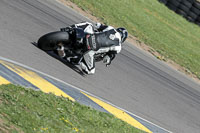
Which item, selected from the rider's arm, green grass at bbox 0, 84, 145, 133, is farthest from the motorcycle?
green grass at bbox 0, 84, 145, 133

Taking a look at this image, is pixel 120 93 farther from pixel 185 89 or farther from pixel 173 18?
pixel 173 18

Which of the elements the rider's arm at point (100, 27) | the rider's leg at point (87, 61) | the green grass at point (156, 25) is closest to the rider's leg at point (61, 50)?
the rider's leg at point (87, 61)

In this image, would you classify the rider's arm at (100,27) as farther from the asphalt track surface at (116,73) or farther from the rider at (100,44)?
the asphalt track surface at (116,73)

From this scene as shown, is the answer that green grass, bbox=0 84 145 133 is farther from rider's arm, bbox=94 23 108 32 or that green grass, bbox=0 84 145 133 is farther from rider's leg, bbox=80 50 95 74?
rider's arm, bbox=94 23 108 32

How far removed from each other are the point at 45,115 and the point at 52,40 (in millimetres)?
3130

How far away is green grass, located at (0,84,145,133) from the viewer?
5.00 metres

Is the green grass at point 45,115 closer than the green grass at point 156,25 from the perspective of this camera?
Yes

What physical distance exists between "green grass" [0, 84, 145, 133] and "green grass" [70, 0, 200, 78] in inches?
375

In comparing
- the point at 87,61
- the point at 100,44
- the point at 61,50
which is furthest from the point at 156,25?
the point at 61,50

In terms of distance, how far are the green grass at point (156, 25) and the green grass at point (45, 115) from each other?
31.3 feet

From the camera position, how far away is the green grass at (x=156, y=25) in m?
16.8

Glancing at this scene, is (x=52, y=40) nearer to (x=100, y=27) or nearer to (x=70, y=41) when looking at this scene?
(x=70, y=41)

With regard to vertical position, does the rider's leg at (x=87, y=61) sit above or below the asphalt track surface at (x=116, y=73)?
above

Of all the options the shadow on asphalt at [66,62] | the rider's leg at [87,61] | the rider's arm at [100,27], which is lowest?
the shadow on asphalt at [66,62]
